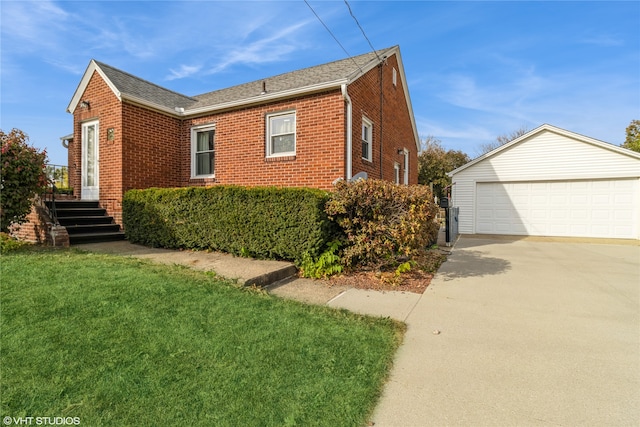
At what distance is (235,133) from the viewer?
9398 millimetres

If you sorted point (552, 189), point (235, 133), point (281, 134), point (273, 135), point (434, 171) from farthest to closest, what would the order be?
point (434, 171) < point (552, 189) < point (235, 133) < point (273, 135) < point (281, 134)

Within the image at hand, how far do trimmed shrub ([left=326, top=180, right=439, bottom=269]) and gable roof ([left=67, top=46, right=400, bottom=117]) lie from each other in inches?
135

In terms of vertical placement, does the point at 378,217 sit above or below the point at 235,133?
below

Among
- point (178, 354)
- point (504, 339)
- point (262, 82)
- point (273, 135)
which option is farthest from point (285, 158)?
point (504, 339)

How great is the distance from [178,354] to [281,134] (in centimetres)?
699

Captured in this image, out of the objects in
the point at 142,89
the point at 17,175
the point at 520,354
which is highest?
the point at 142,89

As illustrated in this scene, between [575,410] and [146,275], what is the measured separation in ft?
16.5

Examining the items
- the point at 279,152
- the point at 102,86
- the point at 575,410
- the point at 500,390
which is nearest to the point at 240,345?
the point at 500,390

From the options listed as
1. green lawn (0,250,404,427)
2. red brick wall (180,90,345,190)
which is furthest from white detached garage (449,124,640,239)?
green lawn (0,250,404,427)

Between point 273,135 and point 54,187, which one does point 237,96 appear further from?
point 54,187

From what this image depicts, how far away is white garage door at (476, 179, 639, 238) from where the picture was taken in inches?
457

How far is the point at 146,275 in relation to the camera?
182 inches

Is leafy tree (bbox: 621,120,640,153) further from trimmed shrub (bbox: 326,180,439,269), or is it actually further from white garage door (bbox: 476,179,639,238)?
trimmed shrub (bbox: 326,180,439,269)

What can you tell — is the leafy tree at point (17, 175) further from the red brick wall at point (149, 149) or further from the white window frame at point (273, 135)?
the white window frame at point (273, 135)
